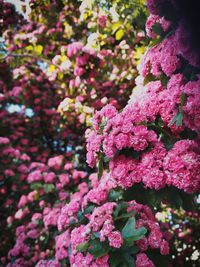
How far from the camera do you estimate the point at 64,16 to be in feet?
17.3

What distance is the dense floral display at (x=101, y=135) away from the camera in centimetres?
188

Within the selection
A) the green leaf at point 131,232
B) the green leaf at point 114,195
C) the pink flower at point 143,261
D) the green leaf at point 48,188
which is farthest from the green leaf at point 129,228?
the green leaf at point 48,188

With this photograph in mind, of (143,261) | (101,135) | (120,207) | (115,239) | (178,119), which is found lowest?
(143,261)

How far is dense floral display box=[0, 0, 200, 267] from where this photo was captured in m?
1.88

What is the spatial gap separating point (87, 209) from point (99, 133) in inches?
23.1

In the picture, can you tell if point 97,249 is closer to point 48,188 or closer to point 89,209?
point 89,209

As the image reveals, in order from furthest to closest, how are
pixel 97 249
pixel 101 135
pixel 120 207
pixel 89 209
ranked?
pixel 89 209, pixel 120 207, pixel 101 135, pixel 97 249

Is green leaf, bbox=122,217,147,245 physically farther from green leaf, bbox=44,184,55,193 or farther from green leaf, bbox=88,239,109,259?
green leaf, bbox=44,184,55,193

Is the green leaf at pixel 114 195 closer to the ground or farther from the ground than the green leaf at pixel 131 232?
farther from the ground

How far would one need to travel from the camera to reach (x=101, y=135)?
203 centimetres

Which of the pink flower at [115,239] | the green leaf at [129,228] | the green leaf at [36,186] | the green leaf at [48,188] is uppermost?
the green leaf at [36,186]

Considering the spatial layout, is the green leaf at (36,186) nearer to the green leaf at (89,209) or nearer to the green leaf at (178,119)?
the green leaf at (89,209)

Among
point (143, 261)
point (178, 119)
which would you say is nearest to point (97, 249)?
point (143, 261)

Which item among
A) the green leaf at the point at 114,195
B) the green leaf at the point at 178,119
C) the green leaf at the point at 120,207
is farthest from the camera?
the green leaf at the point at 114,195
